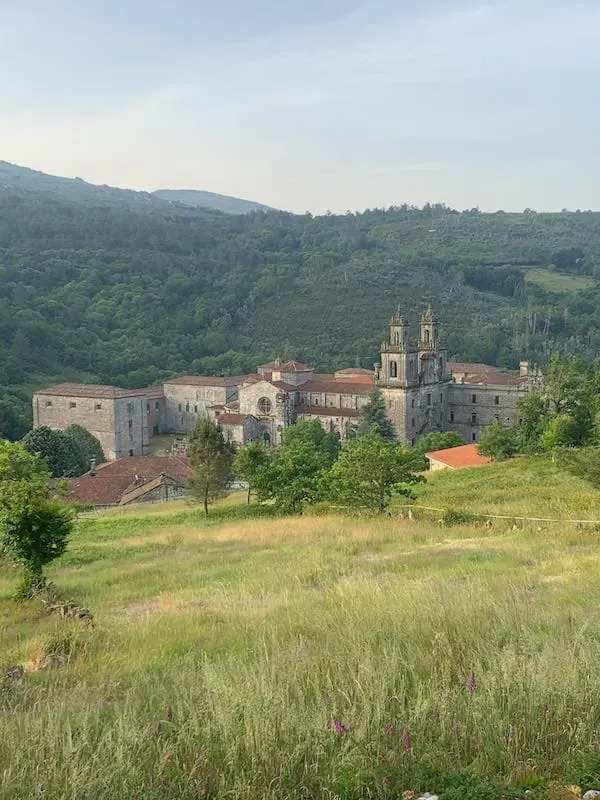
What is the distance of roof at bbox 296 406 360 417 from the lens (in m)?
54.3

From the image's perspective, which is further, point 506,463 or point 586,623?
point 506,463

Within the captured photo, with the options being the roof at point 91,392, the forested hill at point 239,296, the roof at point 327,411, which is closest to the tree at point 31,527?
the roof at point 327,411

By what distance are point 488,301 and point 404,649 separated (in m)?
113

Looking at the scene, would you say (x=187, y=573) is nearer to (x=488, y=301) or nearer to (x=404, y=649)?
(x=404, y=649)

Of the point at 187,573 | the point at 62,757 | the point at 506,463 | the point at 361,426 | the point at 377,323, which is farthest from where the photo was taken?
the point at 377,323

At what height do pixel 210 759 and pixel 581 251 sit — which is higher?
pixel 581 251

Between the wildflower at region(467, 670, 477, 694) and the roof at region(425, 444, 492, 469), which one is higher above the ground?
the wildflower at region(467, 670, 477, 694)

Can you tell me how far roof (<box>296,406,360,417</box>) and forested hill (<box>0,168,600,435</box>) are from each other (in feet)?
68.0

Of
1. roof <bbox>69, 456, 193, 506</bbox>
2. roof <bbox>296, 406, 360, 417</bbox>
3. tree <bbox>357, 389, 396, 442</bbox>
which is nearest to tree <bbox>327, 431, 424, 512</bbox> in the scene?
roof <bbox>69, 456, 193, 506</bbox>

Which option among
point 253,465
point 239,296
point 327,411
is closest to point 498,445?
point 253,465

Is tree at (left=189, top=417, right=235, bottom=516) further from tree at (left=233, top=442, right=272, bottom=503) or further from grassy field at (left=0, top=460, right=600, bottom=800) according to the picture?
grassy field at (left=0, top=460, right=600, bottom=800)

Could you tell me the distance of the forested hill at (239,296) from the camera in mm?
82250

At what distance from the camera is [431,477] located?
30875mm

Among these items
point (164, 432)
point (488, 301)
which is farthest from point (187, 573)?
point (488, 301)
